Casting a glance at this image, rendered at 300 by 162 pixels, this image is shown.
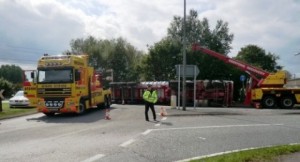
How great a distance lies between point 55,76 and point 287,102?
16.7 metres

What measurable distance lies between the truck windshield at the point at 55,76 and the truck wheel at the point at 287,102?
52.0 ft

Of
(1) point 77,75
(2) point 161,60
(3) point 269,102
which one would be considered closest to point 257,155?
(1) point 77,75

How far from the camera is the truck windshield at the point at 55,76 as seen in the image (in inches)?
870

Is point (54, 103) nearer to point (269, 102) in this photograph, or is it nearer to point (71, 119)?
point (71, 119)

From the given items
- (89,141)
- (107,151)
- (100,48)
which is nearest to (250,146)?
(107,151)

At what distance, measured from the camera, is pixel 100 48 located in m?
76.4

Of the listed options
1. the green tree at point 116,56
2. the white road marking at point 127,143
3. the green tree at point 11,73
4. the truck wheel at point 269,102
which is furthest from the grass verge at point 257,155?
the green tree at point 11,73

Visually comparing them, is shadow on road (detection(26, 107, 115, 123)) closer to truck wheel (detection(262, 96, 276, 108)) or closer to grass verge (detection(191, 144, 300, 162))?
grass verge (detection(191, 144, 300, 162))

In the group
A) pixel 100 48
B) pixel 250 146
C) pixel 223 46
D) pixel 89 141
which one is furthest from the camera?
pixel 100 48

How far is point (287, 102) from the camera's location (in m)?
30.5

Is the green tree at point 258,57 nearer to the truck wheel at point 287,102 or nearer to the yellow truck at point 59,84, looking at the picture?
the truck wheel at point 287,102

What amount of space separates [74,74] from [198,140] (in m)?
11.2

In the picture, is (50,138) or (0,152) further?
(50,138)

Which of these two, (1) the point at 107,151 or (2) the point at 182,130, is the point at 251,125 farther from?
(1) the point at 107,151
